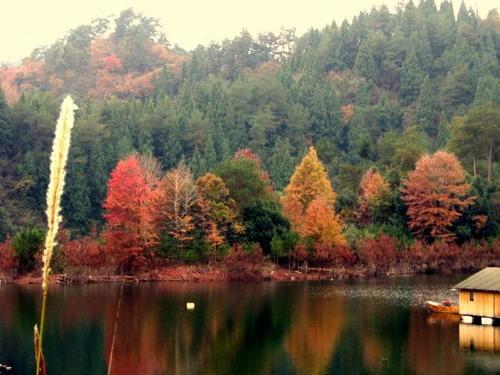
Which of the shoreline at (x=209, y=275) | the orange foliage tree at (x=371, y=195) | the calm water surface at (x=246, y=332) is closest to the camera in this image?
the calm water surface at (x=246, y=332)

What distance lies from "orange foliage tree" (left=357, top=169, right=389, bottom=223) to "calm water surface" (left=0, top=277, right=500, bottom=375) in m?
14.6

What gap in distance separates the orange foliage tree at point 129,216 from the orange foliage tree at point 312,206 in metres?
10.5

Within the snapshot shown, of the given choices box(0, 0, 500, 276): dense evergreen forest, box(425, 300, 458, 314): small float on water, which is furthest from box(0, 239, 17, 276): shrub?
box(425, 300, 458, 314): small float on water

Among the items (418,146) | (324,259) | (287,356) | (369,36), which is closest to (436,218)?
(324,259)

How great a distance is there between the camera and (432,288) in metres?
48.0

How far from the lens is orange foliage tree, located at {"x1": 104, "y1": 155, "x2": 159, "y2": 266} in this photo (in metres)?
52.4

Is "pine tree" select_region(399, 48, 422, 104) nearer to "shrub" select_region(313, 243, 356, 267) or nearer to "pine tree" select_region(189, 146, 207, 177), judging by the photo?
"pine tree" select_region(189, 146, 207, 177)

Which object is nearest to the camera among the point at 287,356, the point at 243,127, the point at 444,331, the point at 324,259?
the point at 287,356

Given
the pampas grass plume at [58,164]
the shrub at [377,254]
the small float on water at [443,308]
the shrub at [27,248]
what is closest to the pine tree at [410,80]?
the shrub at [377,254]

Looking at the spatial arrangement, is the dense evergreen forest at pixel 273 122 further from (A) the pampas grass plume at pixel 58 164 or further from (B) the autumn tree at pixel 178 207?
(A) the pampas grass plume at pixel 58 164

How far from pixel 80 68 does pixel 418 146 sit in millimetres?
61833

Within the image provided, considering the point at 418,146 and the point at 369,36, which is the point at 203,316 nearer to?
the point at 418,146

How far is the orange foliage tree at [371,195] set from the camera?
62688 mm

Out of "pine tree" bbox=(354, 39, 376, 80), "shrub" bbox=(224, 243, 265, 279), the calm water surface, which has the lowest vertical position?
the calm water surface
